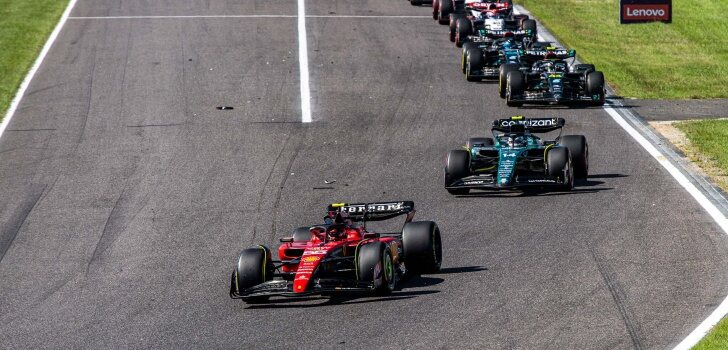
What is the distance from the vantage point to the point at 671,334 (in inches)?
620

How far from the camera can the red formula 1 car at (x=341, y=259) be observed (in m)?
17.4

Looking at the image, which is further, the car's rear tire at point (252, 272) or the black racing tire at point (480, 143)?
the black racing tire at point (480, 143)

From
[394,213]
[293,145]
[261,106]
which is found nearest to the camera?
[394,213]

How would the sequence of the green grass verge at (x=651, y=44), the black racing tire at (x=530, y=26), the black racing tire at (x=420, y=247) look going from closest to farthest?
the black racing tire at (x=420, y=247)
the green grass verge at (x=651, y=44)
the black racing tire at (x=530, y=26)

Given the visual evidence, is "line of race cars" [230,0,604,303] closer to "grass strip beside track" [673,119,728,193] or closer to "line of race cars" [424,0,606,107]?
"line of race cars" [424,0,606,107]

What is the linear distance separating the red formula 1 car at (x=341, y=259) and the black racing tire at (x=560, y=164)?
475cm

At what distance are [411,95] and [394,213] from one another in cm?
1393

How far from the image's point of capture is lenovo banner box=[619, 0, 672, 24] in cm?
4116

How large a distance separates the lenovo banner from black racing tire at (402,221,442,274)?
79.0ft

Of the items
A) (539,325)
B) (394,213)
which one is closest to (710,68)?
(394,213)

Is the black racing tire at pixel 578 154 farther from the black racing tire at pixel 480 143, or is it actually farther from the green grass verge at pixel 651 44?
the green grass verge at pixel 651 44

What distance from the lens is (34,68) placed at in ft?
121

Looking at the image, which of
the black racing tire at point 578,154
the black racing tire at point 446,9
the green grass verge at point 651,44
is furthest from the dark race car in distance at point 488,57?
the black racing tire at point 578,154

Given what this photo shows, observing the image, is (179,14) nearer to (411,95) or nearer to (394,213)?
(411,95)
